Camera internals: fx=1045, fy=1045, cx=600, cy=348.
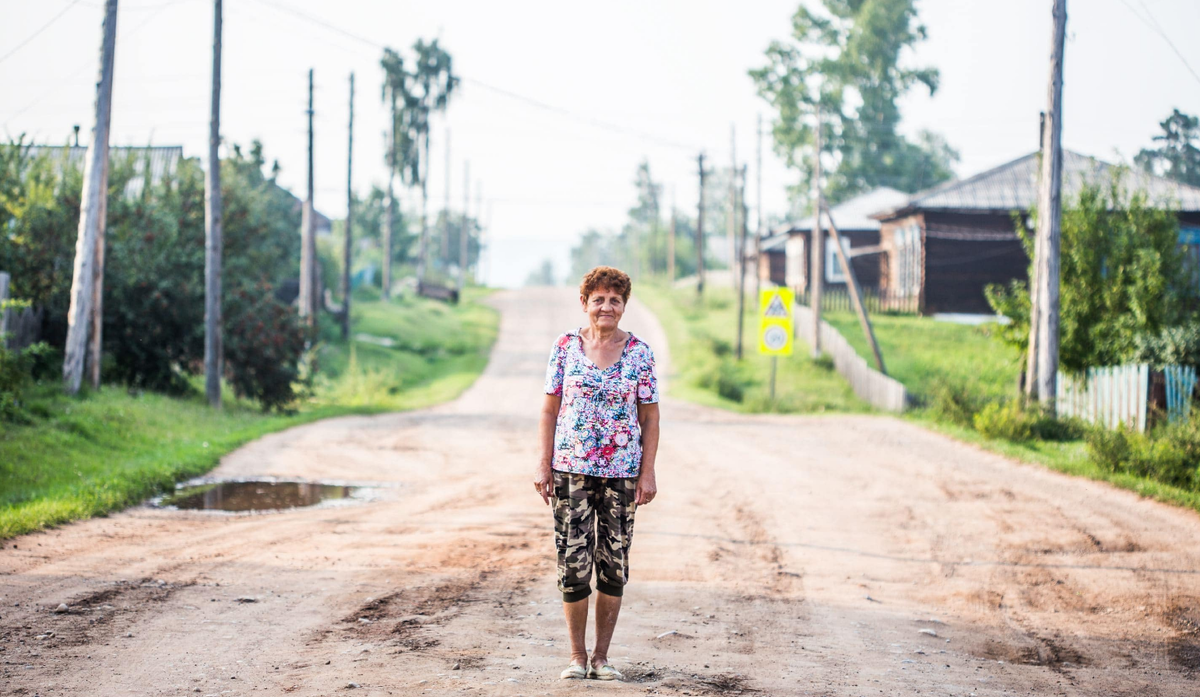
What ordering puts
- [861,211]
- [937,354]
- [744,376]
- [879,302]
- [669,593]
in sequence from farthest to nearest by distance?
1. [861,211]
2. [879,302]
3. [744,376]
4. [937,354]
5. [669,593]

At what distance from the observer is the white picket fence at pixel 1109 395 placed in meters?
15.6

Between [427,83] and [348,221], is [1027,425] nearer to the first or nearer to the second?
[348,221]

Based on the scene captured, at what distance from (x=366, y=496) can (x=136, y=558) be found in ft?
13.9

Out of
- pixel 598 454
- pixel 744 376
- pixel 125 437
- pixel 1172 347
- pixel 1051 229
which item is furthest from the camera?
pixel 744 376

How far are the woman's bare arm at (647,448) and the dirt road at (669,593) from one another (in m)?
0.90

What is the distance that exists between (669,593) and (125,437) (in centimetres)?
1014

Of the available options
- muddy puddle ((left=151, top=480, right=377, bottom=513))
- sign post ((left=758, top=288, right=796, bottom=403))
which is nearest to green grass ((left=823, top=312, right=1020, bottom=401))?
sign post ((left=758, top=288, right=796, bottom=403))

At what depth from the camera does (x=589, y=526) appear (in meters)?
5.07

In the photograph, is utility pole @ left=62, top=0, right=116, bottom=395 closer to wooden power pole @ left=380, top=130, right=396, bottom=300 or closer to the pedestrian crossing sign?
the pedestrian crossing sign

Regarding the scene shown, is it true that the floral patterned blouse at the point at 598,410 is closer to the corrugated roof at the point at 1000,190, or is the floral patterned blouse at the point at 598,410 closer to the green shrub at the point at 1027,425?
the green shrub at the point at 1027,425

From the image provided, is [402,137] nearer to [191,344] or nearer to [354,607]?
[191,344]

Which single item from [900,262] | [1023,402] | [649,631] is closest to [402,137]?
[900,262]

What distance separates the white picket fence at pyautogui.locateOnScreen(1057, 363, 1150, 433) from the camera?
15.6 metres

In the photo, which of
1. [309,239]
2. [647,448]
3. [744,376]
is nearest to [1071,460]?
[647,448]
